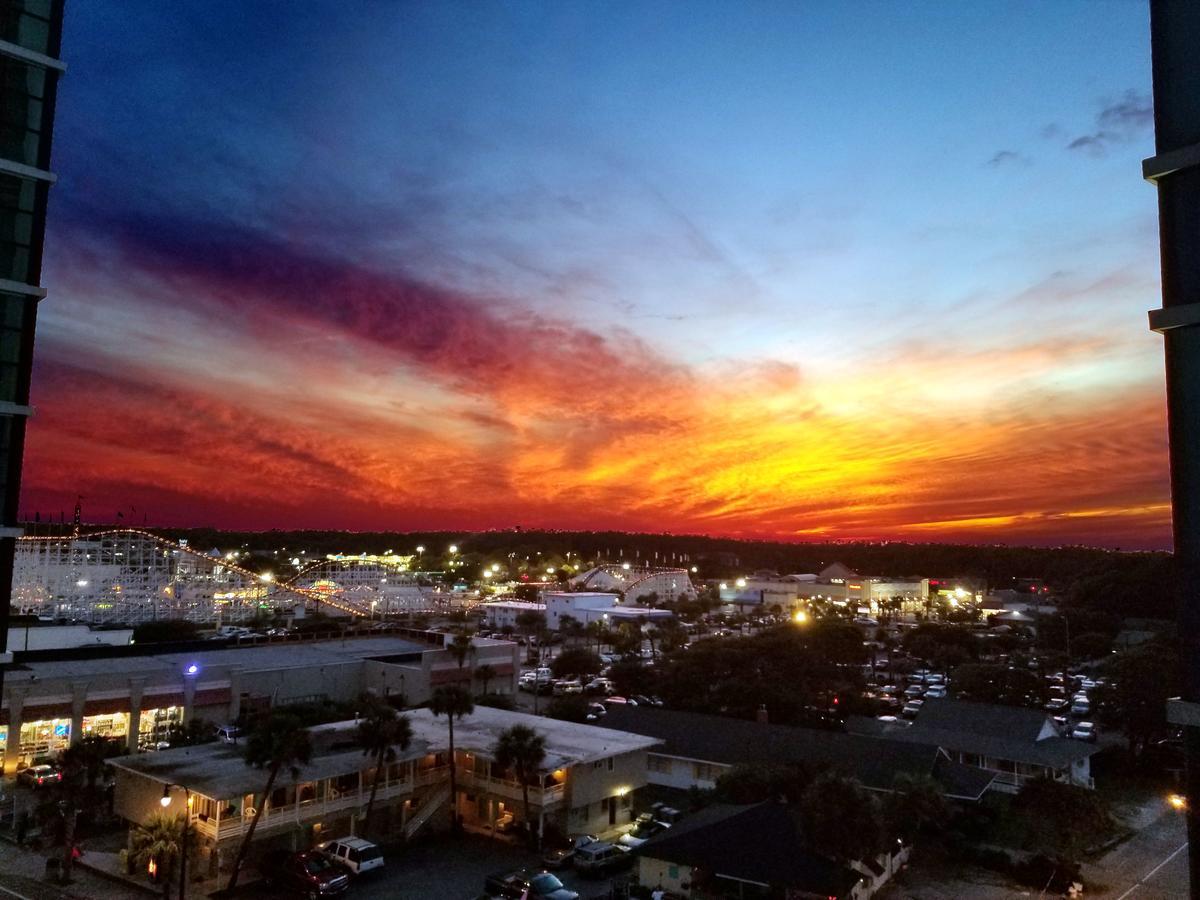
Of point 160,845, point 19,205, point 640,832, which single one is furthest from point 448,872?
point 19,205

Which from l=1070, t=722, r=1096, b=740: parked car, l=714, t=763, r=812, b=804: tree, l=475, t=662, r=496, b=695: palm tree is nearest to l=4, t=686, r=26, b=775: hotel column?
l=475, t=662, r=496, b=695: palm tree

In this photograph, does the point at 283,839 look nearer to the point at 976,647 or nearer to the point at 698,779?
the point at 698,779

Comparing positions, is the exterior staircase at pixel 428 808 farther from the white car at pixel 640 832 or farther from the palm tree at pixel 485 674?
the palm tree at pixel 485 674

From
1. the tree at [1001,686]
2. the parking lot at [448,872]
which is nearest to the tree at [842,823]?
the parking lot at [448,872]

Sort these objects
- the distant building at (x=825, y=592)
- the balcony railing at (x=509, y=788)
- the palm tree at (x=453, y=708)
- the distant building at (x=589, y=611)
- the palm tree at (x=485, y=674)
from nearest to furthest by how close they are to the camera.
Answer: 1. the balcony railing at (x=509, y=788)
2. the palm tree at (x=453, y=708)
3. the palm tree at (x=485, y=674)
4. the distant building at (x=589, y=611)
5. the distant building at (x=825, y=592)

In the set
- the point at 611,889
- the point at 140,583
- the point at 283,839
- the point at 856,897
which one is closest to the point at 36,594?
the point at 140,583

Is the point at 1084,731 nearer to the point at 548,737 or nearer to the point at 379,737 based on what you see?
the point at 548,737
